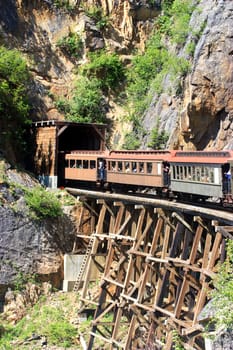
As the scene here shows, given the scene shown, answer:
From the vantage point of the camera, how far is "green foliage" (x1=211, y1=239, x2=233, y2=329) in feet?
32.8

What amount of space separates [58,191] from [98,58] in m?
13.6

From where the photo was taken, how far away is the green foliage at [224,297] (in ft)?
32.8

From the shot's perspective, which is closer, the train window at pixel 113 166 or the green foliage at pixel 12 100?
the train window at pixel 113 166

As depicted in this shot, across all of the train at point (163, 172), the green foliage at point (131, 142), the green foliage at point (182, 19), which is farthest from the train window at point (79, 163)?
the green foliage at point (182, 19)

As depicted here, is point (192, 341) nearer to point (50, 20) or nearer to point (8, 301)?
point (8, 301)

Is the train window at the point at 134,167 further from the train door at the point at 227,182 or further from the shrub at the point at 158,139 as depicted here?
the train door at the point at 227,182

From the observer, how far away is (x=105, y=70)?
3528 centimetres

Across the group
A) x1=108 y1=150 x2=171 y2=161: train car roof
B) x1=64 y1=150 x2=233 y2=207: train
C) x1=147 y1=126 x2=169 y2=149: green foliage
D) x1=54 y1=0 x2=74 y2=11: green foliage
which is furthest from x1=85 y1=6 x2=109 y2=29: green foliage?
x1=108 y1=150 x2=171 y2=161: train car roof

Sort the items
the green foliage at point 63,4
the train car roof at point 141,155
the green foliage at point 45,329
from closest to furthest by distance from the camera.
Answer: the train car roof at point 141,155 < the green foliage at point 45,329 < the green foliage at point 63,4

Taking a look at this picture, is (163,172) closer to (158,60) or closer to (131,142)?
(131,142)

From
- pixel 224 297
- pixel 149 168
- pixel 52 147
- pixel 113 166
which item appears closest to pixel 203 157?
pixel 149 168

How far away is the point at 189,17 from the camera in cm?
2906

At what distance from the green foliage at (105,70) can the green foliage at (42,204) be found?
13.8 meters

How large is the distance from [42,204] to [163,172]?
731cm
